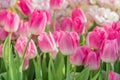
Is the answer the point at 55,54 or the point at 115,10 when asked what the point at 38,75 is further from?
the point at 115,10

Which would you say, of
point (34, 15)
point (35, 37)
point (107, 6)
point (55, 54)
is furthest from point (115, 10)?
point (34, 15)

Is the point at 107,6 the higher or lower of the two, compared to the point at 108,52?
higher

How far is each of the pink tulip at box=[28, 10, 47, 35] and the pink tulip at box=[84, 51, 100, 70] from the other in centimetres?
16

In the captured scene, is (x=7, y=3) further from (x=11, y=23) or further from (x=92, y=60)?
(x=92, y=60)

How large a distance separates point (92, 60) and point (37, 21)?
0.65 ft

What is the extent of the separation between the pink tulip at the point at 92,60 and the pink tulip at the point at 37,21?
0.52 ft

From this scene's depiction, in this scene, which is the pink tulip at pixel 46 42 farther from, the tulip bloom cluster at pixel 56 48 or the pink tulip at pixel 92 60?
the pink tulip at pixel 92 60

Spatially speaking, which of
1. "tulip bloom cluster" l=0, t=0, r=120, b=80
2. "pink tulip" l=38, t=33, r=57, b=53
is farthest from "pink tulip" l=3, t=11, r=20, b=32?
"pink tulip" l=38, t=33, r=57, b=53

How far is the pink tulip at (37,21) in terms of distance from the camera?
1.16 metres

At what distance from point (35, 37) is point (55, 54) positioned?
22 cm

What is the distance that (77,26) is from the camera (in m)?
→ 1.34

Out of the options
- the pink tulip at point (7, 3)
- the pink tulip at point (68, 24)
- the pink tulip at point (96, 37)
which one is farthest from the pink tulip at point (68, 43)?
the pink tulip at point (7, 3)

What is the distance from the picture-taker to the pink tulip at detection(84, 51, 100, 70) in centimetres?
119

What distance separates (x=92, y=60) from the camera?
1197 mm
